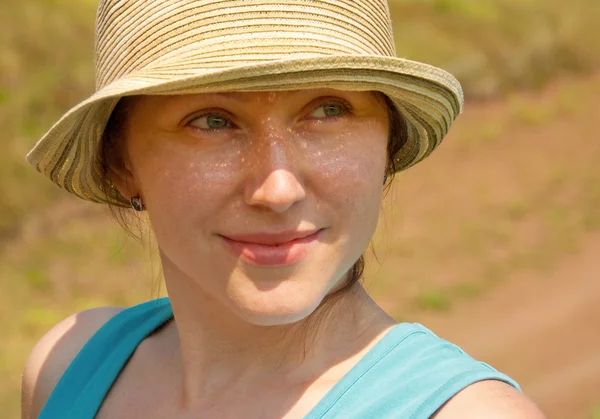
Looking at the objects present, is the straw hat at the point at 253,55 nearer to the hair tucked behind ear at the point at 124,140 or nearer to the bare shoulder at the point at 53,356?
the hair tucked behind ear at the point at 124,140

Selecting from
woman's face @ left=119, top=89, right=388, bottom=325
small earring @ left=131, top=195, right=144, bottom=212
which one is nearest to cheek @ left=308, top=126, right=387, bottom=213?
→ woman's face @ left=119, top=89, right=388, bottom=325

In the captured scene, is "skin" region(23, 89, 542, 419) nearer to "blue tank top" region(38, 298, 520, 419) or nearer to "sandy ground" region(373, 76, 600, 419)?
"blue tank top" region(38, 298, 520, 419)

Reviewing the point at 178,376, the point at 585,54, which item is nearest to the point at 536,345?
the point at 178,376

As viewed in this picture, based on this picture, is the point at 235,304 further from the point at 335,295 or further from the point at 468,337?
the point at 468,337

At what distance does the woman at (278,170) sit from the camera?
1516 mm

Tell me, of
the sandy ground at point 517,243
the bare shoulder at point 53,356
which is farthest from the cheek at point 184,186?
the sandy ground at point 517,243

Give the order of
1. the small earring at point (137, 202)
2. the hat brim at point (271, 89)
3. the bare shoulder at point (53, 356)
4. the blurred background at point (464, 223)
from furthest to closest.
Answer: the blurred background at point (464, 223), the bare shoulder at point (53, 356), the small earring at point (137, 202), the hat brim at point (271, 89)

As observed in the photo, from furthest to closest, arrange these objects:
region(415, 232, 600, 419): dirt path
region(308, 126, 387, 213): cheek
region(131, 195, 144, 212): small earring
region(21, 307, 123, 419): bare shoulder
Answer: region(415, 232, 600, 419): dirt path → region(21, 307, 123, 419): bare shoulder → region(131, 195, 144, 212): small earring → region(308, 126, 387, 213): cheek

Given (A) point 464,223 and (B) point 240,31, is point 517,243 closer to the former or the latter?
(A) point 464,223

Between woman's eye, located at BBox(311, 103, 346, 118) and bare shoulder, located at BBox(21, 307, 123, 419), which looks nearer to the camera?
woman's eye, located at BBox(311, 103, 346, 118)

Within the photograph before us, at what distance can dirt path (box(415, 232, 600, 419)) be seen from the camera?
15.5 feet

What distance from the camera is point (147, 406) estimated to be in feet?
6.43

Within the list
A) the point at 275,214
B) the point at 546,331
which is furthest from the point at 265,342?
the point at 546,331

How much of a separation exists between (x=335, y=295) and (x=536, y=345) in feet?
11.8
